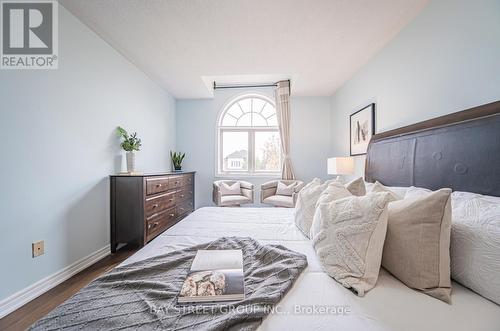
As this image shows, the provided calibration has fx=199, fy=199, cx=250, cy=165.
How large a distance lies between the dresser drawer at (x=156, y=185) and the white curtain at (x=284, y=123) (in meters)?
2.27

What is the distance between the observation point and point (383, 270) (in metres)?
0.93

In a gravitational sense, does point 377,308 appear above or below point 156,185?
below

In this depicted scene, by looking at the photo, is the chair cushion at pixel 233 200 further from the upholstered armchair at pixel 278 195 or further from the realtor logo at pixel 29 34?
the realtor logo at pixel 29 34

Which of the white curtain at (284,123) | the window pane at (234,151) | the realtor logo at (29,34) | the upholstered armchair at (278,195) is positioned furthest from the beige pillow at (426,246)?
the window pane at (234,151)

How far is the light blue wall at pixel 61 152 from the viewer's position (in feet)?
4.70

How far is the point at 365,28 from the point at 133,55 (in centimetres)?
271

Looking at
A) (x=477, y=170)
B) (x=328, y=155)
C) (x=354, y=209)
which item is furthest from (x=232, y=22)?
(x=328, y=155)

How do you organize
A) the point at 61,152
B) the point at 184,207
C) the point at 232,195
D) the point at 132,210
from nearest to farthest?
the point at 61,152 → the point at 132,210 → the point at 184,207 → the point at 232,195

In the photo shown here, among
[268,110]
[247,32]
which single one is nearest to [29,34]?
[247,32]

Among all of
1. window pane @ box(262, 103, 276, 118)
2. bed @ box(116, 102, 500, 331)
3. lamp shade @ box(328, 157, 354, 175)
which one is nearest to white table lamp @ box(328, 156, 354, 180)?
lamp shade @ box(328, 157, 354, 175)

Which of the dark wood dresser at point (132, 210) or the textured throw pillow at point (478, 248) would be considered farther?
the dark wood dresser at point (132, 210)

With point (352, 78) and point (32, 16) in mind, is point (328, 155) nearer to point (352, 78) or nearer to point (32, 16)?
point (352, 78)

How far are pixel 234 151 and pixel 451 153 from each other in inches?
140

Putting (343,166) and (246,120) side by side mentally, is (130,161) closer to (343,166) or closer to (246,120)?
(246,120)
